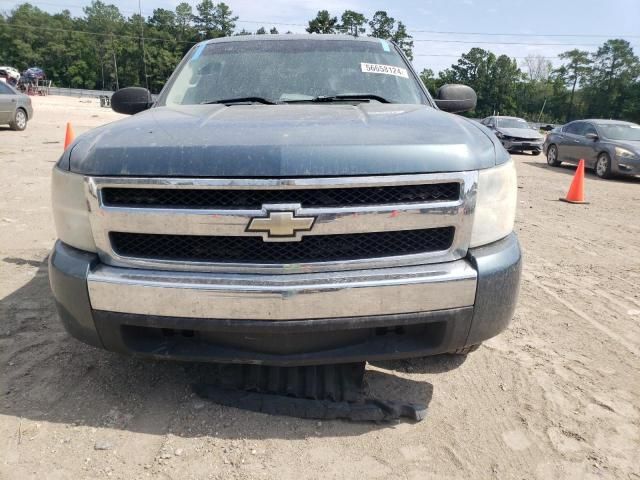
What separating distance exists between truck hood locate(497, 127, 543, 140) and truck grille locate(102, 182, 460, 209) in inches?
702

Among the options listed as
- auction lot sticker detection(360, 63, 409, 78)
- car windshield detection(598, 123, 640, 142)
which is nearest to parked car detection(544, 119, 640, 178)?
car windshield detection(598, 123, 640, 142)

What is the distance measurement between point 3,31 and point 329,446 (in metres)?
118

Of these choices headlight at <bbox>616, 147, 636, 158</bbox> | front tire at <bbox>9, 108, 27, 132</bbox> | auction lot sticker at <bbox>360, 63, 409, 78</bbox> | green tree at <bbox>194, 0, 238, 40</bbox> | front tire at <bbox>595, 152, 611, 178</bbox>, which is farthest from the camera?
green tree at <bbox>194, 0, 238, 40</bbox>

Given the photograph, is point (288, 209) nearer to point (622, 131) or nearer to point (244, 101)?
point (244, 101)

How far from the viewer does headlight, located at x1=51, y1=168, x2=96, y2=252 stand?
2.05 m

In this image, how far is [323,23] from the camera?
68.9m

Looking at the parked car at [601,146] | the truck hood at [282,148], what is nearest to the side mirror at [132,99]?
the truck hood at [282,148]

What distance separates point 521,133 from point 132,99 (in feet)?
57.3

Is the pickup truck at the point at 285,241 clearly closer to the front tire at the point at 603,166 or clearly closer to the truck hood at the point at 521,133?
the front tire at the point at 603,166

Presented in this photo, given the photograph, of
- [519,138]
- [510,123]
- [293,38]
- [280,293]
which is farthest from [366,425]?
[510,123]

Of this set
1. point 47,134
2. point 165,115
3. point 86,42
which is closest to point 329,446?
point 165,115

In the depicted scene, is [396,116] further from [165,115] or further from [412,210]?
[165,115]

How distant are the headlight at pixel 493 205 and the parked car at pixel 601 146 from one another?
1174 centimetres

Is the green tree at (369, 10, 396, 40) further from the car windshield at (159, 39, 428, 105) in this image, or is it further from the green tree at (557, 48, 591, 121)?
the car windshield at (159, 39, 428, 105)
